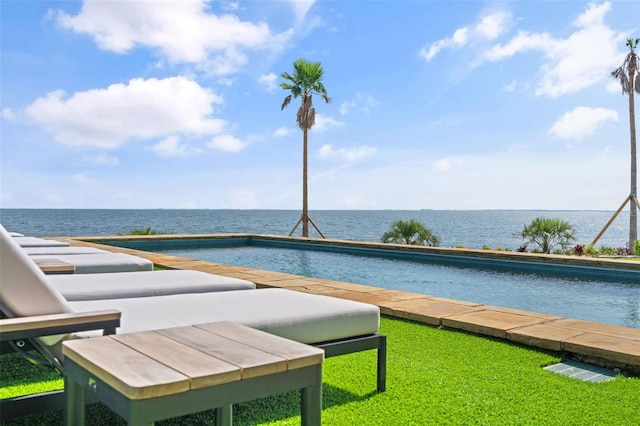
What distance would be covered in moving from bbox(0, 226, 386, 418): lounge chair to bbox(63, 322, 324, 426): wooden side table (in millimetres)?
206

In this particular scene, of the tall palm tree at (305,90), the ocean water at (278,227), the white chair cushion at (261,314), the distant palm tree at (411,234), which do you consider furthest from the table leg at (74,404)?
the ocean water at (278,227)

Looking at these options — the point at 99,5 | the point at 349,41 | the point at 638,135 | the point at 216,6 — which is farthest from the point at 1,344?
the point at 638,135

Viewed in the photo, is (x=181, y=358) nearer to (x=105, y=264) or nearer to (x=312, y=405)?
(x=312, y=405)

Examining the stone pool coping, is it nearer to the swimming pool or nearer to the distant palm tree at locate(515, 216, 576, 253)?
the swimming pool

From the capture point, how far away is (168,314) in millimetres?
Answer: 2070

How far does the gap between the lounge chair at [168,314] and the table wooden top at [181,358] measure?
0.24 metres

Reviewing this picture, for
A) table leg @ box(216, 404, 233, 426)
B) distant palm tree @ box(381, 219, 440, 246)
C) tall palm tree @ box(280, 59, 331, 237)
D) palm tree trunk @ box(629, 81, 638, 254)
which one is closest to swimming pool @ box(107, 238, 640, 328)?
distant palm tree @ box(381, 219, 440, 246)

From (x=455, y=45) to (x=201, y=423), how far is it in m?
14.8

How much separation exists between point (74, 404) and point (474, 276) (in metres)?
7.66

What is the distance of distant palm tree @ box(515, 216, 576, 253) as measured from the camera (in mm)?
12773

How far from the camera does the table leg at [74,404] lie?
61.9 inches

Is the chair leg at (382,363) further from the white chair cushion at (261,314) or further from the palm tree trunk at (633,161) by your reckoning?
the palm tree trunk at (633,161)

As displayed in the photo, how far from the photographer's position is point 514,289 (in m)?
7.23

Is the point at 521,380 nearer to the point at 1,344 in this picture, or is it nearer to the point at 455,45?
the point at 1,344
